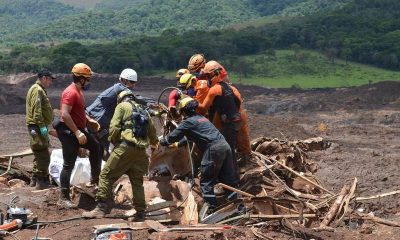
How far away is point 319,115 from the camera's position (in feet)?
85.9

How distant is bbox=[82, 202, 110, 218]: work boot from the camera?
852 cm

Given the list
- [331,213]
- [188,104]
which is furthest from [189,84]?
[331,213]

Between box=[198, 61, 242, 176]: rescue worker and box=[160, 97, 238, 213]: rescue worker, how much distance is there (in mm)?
539

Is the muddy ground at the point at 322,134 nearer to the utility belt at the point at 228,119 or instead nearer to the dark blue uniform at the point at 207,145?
the dark blue uniform at the point at 207,145

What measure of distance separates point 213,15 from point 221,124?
262 ft

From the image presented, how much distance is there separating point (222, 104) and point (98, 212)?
228cm

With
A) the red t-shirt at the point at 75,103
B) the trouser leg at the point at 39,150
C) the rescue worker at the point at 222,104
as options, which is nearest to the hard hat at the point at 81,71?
the red t-shirt at the point at 75,103

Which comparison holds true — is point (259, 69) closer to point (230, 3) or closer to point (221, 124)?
point (221, 124)

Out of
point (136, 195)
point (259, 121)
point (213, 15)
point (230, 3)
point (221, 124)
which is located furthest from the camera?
point (230, 3)

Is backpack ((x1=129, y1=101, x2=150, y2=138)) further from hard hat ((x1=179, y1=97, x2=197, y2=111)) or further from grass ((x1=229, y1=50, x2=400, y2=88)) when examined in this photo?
grass ((x1=229, y1=50, x2=400, y2=88))

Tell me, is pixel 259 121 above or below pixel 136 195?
below

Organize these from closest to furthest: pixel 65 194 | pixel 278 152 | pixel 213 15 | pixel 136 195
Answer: pixel 136 195
pixel 65 194
pixel 278 152
pixel 213 15

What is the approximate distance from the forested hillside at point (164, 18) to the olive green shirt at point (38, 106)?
2886 inches

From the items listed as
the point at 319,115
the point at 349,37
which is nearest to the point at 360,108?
the point at 319,115
